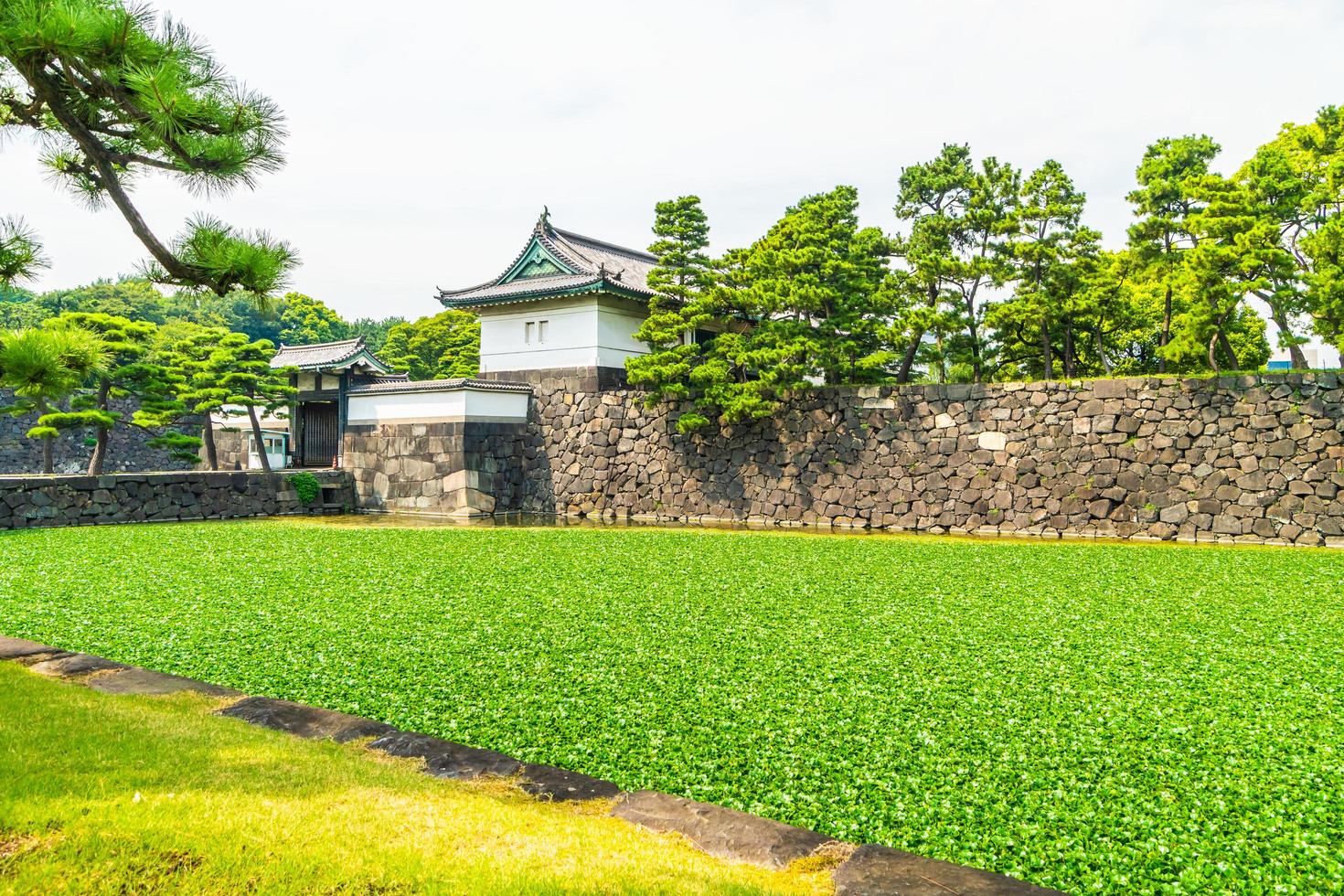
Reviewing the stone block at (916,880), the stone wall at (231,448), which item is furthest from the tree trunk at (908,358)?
the stone wall at (231,448)

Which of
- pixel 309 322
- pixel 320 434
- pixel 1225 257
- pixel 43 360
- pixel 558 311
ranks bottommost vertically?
pixel 43 360

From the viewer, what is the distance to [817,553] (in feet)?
27.4

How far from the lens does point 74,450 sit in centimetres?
2302

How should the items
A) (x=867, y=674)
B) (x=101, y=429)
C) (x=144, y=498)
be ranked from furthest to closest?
(x=101, y=429), (x=144, y=498), (x=867, y=674)

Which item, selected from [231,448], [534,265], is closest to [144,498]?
[534,265]

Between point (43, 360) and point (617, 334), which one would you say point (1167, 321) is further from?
point (43, 360)

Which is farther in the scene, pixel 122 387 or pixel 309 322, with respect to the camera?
pixel 309 322

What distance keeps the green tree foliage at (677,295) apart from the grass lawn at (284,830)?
11703mm

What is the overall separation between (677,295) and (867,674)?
455 inches

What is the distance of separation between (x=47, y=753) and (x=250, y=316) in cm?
5004

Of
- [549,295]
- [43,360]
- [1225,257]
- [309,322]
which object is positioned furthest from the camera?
[309,322]

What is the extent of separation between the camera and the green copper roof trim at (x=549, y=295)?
15.1 meters

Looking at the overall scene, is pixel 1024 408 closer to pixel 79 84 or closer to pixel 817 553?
pixel 817 553

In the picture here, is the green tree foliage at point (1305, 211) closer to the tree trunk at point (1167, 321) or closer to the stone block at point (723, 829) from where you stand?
the tree trunk at point (1167, 321)
